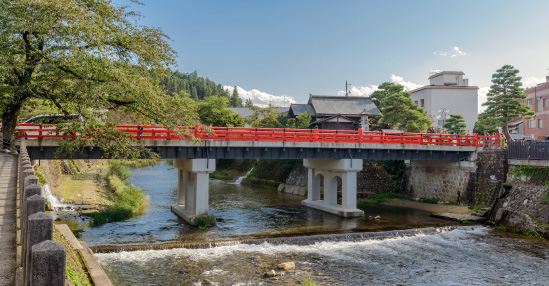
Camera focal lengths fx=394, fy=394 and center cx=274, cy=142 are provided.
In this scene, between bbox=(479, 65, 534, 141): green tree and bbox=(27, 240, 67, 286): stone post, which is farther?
bbox=(479, 65, 534, 141): green tree

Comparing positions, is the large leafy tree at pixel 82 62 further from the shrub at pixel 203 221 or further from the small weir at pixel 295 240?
the shrub at pixel 203 221

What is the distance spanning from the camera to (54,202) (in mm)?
29438

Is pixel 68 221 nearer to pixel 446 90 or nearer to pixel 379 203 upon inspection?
pixel 379 203

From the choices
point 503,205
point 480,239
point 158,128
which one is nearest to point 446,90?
point 503,205

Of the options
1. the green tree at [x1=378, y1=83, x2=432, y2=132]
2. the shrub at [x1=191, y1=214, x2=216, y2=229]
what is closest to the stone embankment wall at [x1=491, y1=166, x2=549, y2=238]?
the green tree at [x1=378, y1=83, x2=432, y2=132]

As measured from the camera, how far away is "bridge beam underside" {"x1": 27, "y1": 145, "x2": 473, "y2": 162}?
25.1 m

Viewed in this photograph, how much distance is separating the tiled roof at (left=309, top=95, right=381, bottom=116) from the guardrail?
29111mm

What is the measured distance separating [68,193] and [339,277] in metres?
26.8

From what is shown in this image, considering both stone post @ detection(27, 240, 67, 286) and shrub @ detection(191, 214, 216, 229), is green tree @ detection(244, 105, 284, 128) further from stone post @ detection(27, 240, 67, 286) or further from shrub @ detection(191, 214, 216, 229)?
stone post @ detection(27, 240, 67, 286)

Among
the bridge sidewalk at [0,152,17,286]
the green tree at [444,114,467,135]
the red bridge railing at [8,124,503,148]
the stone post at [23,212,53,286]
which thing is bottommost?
the bridge sidewalk at [0,152,17,286]

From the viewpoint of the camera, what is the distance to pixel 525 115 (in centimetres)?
4522

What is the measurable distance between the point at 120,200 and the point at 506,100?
4231 cm

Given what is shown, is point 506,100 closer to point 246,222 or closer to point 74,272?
point 246,222

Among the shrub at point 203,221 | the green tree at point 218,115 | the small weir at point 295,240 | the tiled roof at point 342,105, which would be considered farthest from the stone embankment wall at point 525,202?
the green tree at point 218,115
